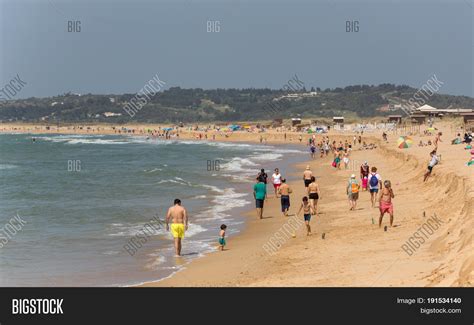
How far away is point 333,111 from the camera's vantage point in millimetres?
186750

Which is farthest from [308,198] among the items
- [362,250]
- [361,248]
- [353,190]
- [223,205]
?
Result: [223,205]

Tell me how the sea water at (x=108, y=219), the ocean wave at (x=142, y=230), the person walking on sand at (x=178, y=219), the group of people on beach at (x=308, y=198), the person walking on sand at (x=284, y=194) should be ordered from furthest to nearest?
the person walking on sand at (x=284, y=194)
the ocean wave at (x=142, y=230)
the person walking on sand at (x=178, y=219)
the group of people on beach at (x=308, y=198)
the sea water at (x=108, y=219)

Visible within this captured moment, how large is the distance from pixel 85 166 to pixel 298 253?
136ft

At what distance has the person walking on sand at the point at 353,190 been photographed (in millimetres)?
19516

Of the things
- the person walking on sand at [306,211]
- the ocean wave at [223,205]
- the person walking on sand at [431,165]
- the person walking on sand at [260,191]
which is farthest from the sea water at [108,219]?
the person walking on sand at [431,165]

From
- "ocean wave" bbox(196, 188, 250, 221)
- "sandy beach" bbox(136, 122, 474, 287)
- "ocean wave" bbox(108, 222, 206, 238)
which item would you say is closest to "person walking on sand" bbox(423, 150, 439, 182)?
"sandy beach" bbox(136, 122, 474, 287)

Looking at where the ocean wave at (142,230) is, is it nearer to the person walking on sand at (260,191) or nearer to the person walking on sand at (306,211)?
the person walking on sand at (260,191)

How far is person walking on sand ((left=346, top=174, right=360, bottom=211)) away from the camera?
1952 centimetres

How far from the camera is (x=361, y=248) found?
14.0 m

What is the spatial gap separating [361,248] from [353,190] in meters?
5.81

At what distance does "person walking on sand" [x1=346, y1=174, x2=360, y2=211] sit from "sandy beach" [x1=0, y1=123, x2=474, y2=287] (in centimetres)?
26

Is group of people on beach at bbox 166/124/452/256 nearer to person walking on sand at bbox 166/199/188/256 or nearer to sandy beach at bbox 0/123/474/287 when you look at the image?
person walking on sand at bbox 166/199/188/256

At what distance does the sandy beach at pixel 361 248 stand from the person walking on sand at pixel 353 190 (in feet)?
0.86
